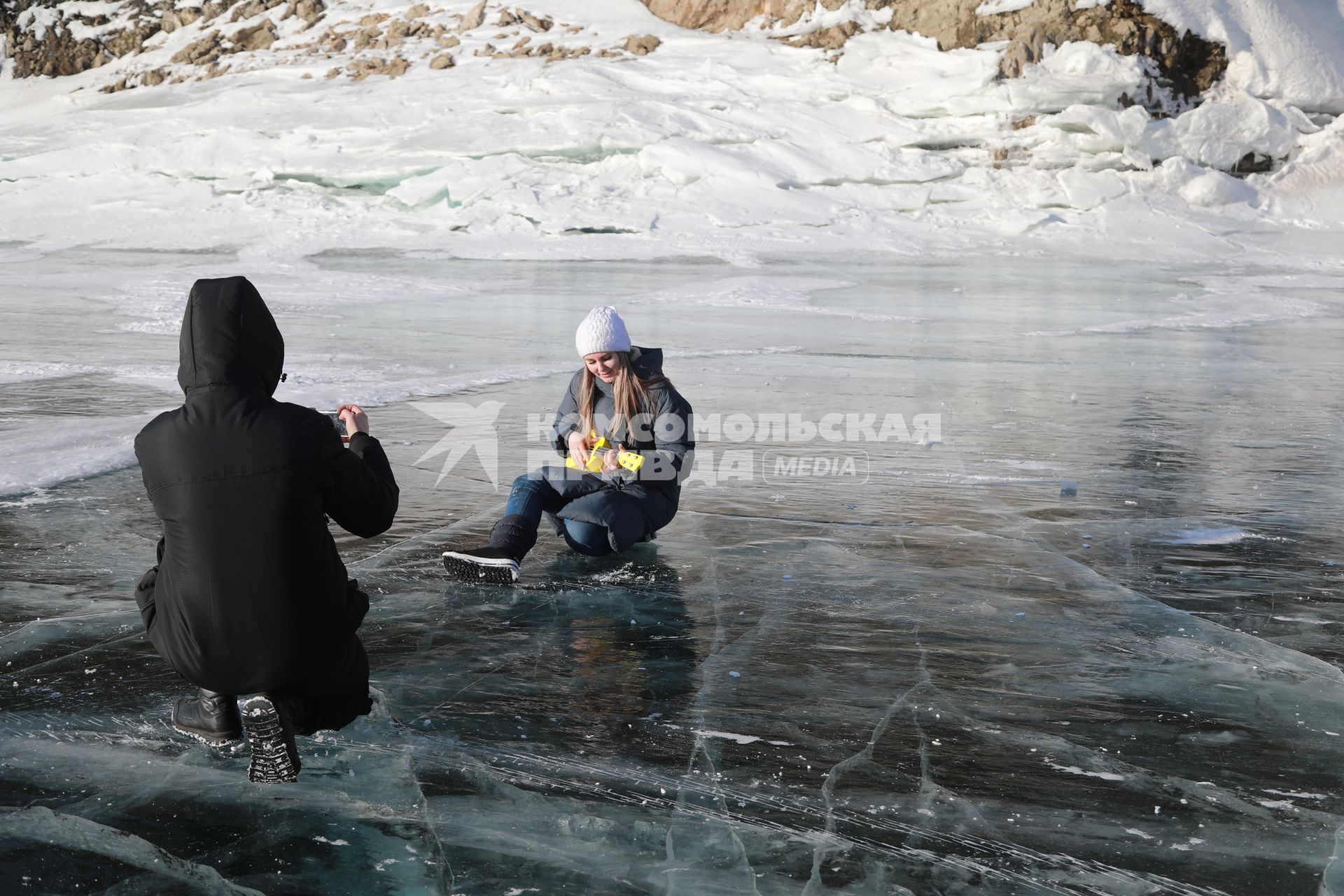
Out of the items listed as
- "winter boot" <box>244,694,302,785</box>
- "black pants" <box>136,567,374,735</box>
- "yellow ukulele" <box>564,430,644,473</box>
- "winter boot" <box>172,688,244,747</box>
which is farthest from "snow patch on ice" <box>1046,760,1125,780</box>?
"yellow ukulele" <box>564,430,644,473</box>

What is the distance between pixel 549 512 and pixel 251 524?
2.31 m

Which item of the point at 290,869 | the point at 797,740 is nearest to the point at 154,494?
the point at 290,869

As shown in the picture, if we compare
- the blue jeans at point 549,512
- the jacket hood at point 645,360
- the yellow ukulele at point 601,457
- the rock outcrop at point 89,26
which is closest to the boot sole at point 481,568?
the blue jeans at point 549,512

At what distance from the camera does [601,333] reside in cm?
480

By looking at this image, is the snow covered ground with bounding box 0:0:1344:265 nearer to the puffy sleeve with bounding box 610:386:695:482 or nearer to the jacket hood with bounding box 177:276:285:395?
the puffy sleeve with bounding box 610:386:695:482

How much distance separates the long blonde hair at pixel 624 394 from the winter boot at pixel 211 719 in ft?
7.19

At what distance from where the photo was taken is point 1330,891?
2.64 m

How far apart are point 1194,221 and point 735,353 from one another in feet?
74.7

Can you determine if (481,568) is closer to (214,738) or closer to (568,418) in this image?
(568,418)

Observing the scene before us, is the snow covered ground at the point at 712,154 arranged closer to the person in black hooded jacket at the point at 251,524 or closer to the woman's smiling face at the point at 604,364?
the woman's smiling face at the point at 604,364

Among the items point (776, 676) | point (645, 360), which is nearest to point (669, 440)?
point (645, 360)

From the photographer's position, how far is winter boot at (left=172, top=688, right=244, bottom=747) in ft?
9.82

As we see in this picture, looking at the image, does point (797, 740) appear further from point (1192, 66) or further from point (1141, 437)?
point (1192, 66)

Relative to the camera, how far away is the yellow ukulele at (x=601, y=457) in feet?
16.3
